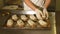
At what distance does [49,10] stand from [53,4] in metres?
0.05

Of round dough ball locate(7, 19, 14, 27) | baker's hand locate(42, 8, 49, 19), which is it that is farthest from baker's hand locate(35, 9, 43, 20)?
round dough ball locate(7, 19, 14, 27)

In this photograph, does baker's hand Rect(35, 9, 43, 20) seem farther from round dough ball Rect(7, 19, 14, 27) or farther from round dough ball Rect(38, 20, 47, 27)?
round dough ball Rect(7, 19, 14, 27)

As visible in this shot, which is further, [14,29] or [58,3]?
[58,3]

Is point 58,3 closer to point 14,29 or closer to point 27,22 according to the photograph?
point 27,22

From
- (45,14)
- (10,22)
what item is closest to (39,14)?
(45,14)

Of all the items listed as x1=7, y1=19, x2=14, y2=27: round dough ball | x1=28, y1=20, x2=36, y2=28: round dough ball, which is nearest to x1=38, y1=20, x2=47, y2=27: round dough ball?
x1=28, y1=20, x2=36, y2=28: round dough ball


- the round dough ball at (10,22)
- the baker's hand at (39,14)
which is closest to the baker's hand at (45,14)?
the baker's hand at (39,14)

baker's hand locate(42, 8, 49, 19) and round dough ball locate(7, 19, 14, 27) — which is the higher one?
baker's hand locate(42, 8, 49, 19)

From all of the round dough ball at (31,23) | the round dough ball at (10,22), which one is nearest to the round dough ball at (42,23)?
the round dough ball at (31,23)

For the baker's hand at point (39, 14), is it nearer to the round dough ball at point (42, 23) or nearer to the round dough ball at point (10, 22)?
the round dough ball at point (42, 23)

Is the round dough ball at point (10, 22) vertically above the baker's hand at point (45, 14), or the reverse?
the baker's hand at point (45, 14)

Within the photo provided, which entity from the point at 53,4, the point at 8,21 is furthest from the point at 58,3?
the point at 8,21

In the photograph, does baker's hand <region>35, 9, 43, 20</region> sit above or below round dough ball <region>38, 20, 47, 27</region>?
above

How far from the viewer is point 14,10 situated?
938mm
